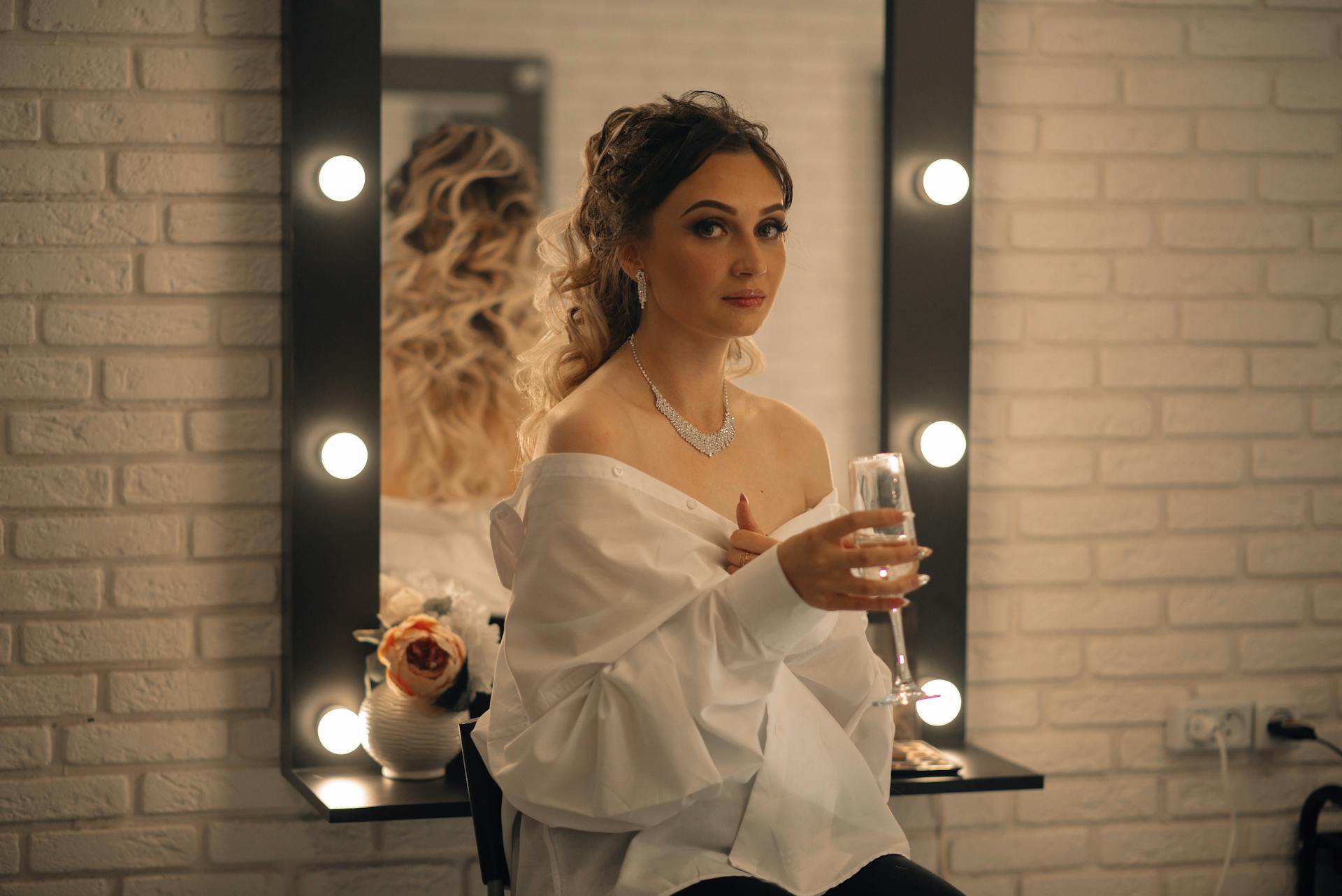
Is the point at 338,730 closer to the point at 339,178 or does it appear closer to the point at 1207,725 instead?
the point at 339,178

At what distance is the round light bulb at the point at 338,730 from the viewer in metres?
1.92

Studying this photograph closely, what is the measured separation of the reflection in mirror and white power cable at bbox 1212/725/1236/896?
2.93 ft

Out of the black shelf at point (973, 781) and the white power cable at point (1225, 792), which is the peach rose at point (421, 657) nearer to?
the black shelf at point (973, 781)

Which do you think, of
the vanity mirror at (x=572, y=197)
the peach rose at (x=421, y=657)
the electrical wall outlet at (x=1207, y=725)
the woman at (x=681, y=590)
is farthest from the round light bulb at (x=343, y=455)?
the electrical wall outlet at (x=1207, y=725)

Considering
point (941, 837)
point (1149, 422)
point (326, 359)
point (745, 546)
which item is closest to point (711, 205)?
point (745, 546)

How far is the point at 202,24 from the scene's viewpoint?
76.6 inches

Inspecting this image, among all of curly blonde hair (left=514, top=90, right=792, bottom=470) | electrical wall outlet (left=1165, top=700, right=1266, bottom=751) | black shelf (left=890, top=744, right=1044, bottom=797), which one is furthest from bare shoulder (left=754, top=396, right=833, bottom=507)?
electrical wall outlet (left=1165, top=700, right=1266, bottom=751)

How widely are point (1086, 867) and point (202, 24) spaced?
2085 millimetres

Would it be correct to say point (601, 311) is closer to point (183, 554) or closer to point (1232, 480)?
point (183, 554)

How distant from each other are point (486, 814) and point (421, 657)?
345mm

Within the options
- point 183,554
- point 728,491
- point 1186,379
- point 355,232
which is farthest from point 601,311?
point 1186,379

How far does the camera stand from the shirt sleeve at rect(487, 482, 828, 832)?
51.4 inches

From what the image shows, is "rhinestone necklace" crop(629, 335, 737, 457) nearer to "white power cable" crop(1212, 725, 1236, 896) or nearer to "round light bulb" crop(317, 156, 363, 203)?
"round light bulb" crop(317, 156, 363, 203)

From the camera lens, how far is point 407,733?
184 cm
